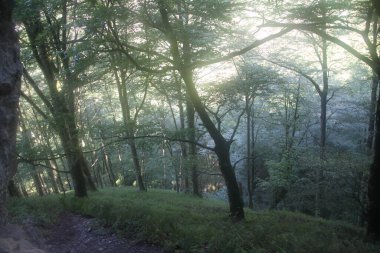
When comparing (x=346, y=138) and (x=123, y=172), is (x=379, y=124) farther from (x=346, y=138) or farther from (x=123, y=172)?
(x=123, y=172)

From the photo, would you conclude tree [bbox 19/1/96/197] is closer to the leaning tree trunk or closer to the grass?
the grass

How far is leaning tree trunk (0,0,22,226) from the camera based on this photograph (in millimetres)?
5098

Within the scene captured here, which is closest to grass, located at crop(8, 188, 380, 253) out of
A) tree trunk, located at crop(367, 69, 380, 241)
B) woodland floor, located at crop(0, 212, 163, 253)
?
woodland floor, located at crop(0, 212, 163, 253)

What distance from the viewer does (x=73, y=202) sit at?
12492mm

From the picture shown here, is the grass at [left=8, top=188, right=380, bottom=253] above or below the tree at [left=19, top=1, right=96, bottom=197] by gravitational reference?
below

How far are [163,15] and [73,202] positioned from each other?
803 cm

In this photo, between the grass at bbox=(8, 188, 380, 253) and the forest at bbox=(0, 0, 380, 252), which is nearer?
the grass at bbox=(8, 188, 380, 253)

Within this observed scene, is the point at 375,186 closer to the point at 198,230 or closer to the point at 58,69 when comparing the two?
the point at 198,230

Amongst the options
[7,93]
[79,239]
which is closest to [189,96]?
[79,239]

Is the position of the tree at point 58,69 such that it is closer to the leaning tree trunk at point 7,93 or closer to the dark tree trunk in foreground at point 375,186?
the leaning tree trunk at point 7,93

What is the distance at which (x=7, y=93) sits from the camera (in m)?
5.24

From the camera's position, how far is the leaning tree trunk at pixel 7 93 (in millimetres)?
5098

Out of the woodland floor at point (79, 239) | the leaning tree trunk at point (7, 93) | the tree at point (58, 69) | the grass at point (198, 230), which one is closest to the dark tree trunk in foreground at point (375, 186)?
the grass at point (198, 230)

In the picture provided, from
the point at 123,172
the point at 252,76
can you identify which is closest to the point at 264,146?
the point at 252,76
